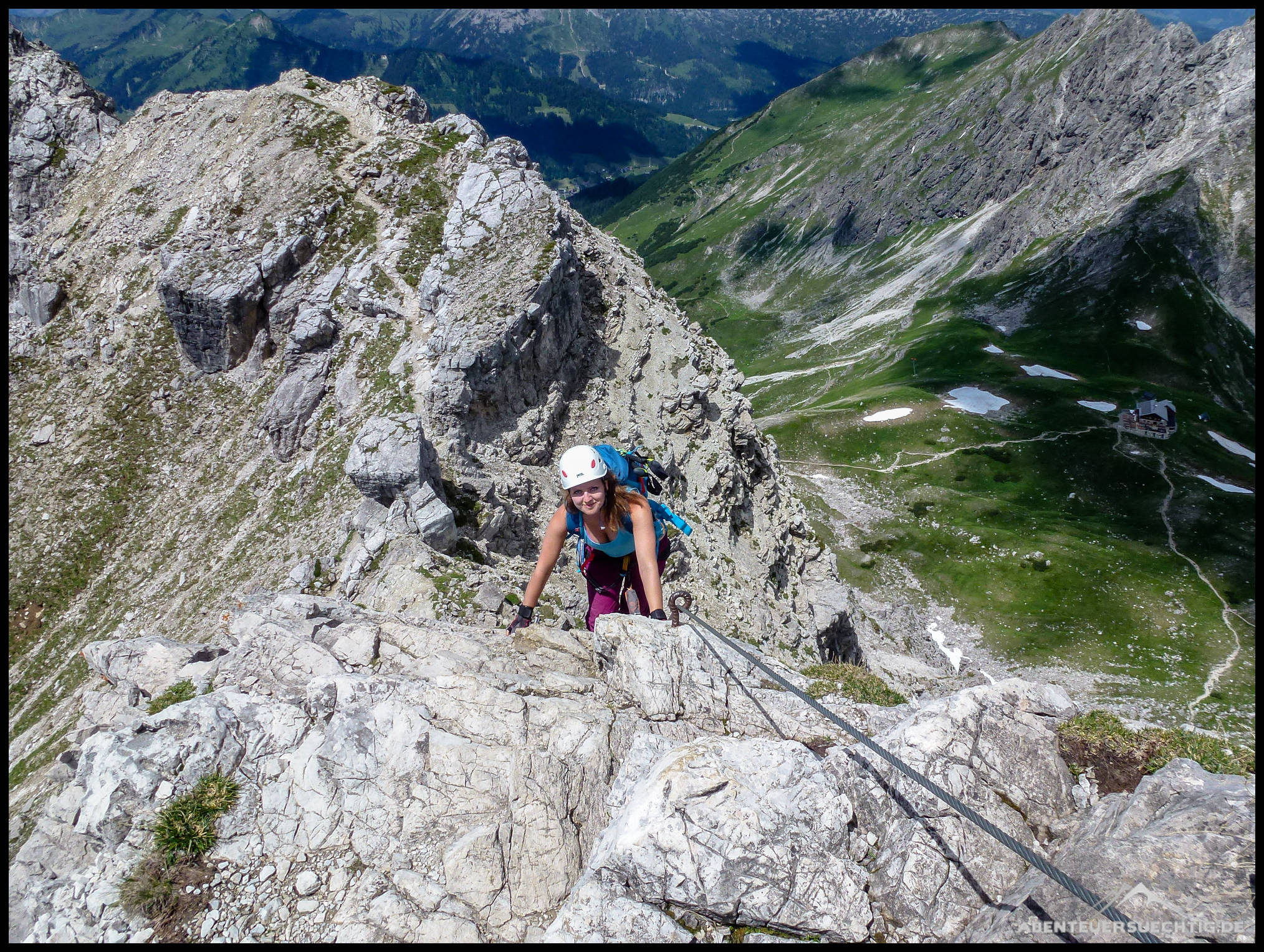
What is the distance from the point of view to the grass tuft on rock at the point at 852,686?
1347 centimetres

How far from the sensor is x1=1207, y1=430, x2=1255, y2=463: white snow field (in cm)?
10562

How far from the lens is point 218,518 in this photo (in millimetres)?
33844

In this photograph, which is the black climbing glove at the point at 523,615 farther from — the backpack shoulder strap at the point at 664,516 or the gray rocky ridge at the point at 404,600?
the backpack shoulder strap at the point at 664,516

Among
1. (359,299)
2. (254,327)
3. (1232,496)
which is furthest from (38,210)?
(1232,496)

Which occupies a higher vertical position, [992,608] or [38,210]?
[38,210]

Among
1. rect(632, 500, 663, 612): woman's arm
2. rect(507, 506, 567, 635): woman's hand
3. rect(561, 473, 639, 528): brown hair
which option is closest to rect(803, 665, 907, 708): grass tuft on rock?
rect(632, 500, 663, 612): woman's arm

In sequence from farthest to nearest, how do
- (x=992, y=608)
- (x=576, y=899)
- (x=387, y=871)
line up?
(x=992, y=608) → (x=387, y=871) → (x=576, y=899)

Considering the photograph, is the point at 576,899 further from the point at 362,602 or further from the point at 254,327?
the point at 254,327

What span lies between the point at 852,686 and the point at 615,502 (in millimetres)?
7013

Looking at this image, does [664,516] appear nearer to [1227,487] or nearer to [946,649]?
[946,649]

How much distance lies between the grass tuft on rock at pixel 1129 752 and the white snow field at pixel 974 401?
121336mm

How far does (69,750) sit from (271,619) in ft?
14.0

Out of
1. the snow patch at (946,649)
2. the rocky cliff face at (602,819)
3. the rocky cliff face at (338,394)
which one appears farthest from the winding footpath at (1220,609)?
the rocky cliff face at (602,819)

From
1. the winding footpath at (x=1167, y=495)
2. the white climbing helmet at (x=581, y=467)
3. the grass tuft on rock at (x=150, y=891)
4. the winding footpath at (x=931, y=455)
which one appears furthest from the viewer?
the winding footpath at (x=931, y=455)
